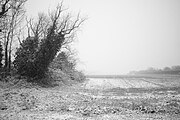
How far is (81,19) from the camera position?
2639 centimetres

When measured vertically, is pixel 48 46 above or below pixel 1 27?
below

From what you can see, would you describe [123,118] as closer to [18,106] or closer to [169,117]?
[169,117]

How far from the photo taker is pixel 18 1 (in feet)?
63.8

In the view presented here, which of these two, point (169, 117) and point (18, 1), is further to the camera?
point (18, 1)

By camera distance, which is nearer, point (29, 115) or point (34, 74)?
point (29, 115)

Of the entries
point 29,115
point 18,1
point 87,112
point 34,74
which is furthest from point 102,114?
point 18,1

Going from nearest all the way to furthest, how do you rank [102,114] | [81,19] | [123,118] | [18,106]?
1. [123,118]
2. [102,114]
3. [18,106]
4. [81,19]

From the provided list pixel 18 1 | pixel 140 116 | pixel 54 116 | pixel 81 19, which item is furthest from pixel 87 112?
pixel 81 19

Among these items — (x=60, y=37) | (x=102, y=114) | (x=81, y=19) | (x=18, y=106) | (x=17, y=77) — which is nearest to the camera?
(x=102, y=114)

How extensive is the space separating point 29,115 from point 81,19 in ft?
74.1

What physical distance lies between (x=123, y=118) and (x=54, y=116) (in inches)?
135

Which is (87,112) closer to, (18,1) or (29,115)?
(29,115)

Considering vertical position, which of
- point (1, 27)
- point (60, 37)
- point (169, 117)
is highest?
point (1, 27)

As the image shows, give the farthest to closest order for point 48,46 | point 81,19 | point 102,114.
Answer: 1. point 81,19
2. point 48,46
3. point 102,114
